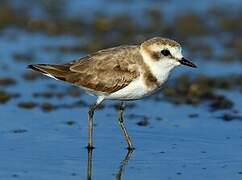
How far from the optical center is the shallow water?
382 inches

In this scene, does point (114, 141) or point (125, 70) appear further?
point (114, 141)

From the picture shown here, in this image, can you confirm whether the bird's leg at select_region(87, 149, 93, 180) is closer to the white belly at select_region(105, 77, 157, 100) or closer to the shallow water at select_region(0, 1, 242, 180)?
the shallow water at select_region(0, 1, 242, 180)

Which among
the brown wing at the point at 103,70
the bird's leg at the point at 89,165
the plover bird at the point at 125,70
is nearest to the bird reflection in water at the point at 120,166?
the bird's leg at the point at 89,165

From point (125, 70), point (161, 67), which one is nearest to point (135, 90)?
point (125, 70)

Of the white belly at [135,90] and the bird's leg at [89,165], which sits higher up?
the white belly at [135,90]

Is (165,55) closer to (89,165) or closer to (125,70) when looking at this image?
(125,70)

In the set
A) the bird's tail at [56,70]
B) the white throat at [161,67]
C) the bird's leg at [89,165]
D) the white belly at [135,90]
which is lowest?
the bird's leg at [89,165]

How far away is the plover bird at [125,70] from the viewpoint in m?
10.5

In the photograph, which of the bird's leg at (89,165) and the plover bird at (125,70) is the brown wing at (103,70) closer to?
the plover bird at (125,70)

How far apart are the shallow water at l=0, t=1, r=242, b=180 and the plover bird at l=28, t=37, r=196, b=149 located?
45 cm

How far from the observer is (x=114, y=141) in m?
11.2

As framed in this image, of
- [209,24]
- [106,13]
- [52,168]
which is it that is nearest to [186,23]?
[209,24]

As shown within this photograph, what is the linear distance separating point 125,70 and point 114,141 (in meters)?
1.12

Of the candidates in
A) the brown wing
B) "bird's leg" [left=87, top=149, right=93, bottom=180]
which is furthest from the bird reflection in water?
the brown wing
